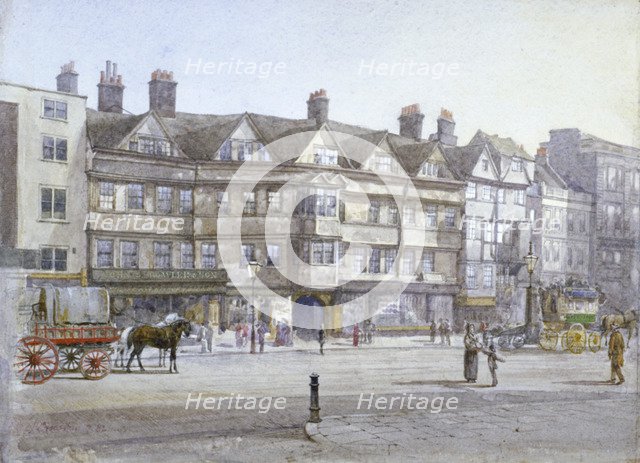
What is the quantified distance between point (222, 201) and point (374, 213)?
67.4 inches

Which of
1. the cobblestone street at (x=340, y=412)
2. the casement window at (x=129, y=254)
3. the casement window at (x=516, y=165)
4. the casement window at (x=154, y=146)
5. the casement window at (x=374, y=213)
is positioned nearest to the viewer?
the cobblestone street at (x=340, y=412)

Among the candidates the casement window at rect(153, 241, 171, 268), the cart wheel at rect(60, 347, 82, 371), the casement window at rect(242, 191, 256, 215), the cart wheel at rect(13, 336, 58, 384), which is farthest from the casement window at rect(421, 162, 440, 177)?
the cart wheel at rect(13, 336, 58, 384)

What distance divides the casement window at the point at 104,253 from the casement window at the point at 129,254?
113mm

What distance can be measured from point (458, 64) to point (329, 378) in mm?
3719

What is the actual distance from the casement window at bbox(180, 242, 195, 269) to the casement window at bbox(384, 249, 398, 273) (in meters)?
2.14

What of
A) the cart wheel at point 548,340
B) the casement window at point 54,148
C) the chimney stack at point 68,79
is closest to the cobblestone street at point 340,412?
the cart wheel at point 548,340

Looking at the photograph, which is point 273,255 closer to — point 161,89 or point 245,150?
point 245,150

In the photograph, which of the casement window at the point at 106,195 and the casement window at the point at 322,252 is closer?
the casement window at the point at 106,195

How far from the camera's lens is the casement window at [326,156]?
25.1ft

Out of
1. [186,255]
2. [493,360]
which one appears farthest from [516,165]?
[186,255]

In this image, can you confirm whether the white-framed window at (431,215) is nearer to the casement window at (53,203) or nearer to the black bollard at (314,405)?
the black bollard at (314,405)

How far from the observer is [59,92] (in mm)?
6957

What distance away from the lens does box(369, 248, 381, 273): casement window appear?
769 cm

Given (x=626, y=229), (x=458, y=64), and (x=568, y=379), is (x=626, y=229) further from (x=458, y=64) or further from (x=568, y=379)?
(x=458, y=64)
